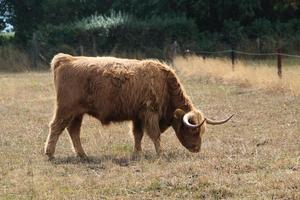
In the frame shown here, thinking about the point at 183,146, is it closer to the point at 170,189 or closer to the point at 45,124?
the point at 170,189

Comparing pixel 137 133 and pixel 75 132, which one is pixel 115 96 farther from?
pixel 75 132

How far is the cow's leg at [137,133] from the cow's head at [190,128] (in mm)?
587

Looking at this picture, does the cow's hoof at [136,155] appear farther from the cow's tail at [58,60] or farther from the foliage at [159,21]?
the foliage at [159,21]

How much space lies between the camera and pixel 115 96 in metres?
10.3

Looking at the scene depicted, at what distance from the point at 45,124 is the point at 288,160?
22.0 feet

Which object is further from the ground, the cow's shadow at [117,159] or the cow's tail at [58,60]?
the cow's tail at [58,60]

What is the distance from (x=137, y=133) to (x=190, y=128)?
908 mm

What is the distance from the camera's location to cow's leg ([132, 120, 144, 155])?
10655 mm

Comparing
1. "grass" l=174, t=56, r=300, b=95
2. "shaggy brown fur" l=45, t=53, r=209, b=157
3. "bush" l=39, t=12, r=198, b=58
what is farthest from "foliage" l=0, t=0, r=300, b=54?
"shaggy brown fur" l=45, t=53, r=209, b=157

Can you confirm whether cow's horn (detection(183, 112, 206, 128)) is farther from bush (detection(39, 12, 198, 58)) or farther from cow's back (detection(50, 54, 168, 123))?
bush (detection(39, 12, 198, 58))

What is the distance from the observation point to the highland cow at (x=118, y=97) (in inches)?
405

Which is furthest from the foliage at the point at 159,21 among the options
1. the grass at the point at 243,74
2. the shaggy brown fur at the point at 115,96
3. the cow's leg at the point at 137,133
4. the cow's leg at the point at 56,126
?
the cow's leg at the point at 56,126

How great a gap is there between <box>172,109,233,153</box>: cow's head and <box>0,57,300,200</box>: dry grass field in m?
0.16

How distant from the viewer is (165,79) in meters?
10.7
